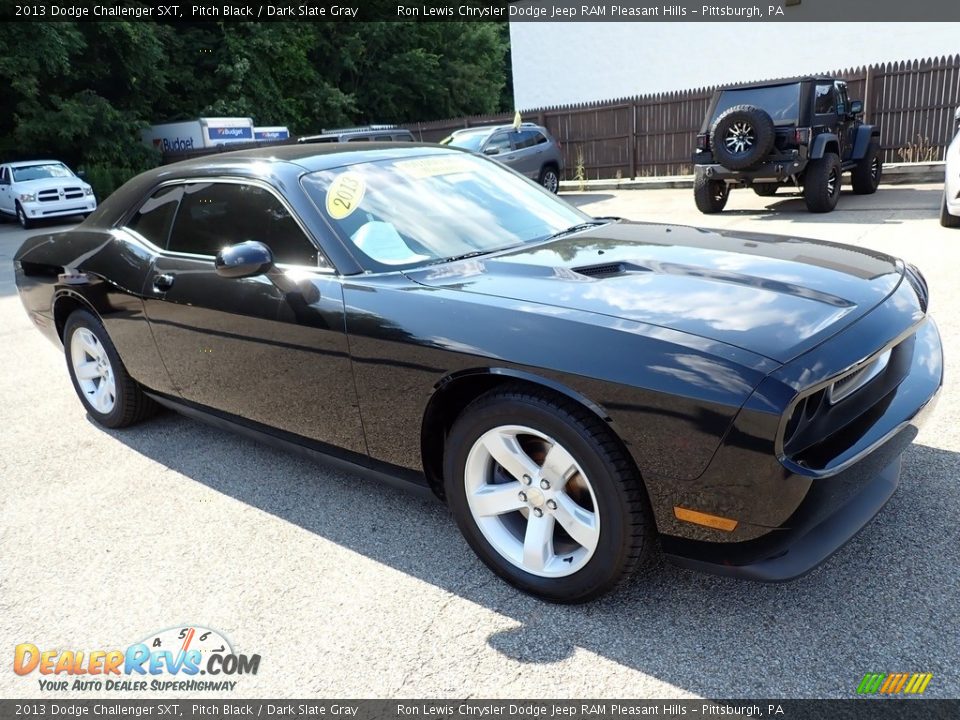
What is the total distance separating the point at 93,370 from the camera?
4.48m

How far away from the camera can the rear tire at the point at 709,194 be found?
36.0ft

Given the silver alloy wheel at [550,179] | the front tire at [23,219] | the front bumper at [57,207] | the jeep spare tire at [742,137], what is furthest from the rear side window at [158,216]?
the front tire at [23,219]

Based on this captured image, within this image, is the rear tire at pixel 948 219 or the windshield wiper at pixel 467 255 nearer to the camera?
the windshield wiper at pixel 467 255

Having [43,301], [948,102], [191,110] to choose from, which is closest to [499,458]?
[43,301]

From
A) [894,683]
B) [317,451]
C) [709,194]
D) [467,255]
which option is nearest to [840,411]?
[894,683]

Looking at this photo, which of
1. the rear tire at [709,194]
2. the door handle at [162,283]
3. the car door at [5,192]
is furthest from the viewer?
the car door at [5,192]

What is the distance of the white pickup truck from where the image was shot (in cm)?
1825

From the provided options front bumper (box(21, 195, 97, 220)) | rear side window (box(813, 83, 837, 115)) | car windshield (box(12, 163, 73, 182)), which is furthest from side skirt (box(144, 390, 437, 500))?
car windshield (box(12, 163, 73, 182))

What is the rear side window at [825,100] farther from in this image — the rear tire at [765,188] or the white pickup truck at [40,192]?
the white pickup truck at [40,192]

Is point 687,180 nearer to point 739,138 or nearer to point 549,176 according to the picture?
point 549,176

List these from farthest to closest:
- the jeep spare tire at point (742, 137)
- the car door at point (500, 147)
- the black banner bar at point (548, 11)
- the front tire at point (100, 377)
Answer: the black banner bar at point (548, 11), the car door at point (500, 147), the jeep spare tire at point (742, 137), the front tire at point (100, 377)

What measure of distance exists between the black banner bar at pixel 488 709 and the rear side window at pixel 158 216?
2240 mm

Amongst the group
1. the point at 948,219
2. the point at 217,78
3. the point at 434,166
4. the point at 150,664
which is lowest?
the point at 150,664

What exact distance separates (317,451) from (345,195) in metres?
1.08
